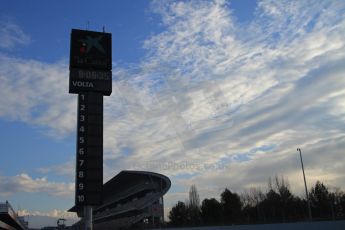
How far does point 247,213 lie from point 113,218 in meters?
54.0

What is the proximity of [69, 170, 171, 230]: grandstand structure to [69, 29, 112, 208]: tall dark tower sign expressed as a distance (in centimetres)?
6975

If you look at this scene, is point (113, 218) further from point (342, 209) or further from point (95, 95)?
point (95, 95)

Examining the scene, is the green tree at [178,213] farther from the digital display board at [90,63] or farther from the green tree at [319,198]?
the digital display board at [90,63]

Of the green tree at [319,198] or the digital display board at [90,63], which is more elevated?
the digital display board at [90,63]

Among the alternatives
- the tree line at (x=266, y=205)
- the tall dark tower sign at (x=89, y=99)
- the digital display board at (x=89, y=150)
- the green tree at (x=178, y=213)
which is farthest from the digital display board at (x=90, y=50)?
the green tree at (x=178, y=213)

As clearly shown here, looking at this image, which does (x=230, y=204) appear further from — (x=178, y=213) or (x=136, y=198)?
(x=136, y=198)

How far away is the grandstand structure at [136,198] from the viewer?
12050 cm

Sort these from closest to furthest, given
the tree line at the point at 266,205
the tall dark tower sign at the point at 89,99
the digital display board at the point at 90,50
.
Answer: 1. the tall dark tower sign at the point at 89,99
2. the digital display board at the point at 90,50
3. the tree line at the point at 266,205

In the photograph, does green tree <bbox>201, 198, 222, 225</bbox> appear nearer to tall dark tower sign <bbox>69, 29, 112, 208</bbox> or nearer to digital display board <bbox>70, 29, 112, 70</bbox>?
tall dark tower sign <bbox>69, 29, 112, 208</bbox>

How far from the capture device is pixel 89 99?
1834 inches

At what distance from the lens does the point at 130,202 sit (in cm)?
12962

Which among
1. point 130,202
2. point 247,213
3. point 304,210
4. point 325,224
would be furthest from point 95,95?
point 130,202

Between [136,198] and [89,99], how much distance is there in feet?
288

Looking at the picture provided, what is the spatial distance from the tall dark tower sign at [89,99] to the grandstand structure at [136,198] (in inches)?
2746
